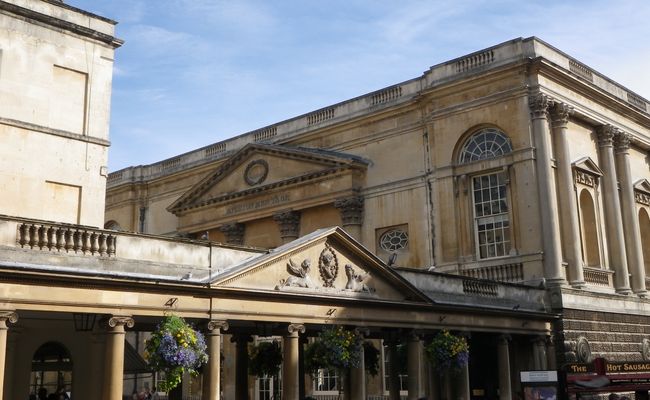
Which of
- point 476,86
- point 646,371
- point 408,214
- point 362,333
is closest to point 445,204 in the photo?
point 408,214

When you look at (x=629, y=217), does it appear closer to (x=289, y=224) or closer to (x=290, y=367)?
(x=289, y=224)

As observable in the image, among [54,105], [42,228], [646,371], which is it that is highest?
[54,105]

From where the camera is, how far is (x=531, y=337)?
25172 mm

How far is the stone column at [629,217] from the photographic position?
102 ft

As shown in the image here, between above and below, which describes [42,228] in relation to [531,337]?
above

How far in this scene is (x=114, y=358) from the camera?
14289mm

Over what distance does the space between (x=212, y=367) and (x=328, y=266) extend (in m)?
3.91

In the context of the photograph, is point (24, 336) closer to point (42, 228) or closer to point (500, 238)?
point (42, 228)

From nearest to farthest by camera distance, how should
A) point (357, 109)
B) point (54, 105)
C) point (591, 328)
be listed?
point (54, 105)
point (591, 328)
point (357, 109)

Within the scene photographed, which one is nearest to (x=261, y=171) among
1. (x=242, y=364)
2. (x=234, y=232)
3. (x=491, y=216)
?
(x=234, y=232)

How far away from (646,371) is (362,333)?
641cm

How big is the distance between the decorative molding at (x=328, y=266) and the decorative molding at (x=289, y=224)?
56.4 feet

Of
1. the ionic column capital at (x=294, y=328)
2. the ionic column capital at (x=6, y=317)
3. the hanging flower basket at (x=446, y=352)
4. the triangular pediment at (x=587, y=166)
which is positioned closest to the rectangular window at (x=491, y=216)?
the triangular pediment at (x=587, y=166)

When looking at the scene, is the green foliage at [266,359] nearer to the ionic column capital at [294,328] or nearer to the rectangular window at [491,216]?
the ionic column capital at [294,328]
